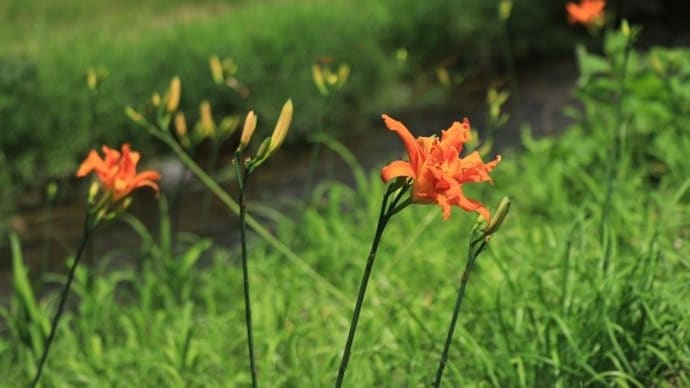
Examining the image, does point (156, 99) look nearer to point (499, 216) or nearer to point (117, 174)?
point (117, 174)

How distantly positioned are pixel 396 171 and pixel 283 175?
6328 millimetres

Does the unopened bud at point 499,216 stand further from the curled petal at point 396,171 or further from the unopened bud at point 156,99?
the unopened bud at point 156,99

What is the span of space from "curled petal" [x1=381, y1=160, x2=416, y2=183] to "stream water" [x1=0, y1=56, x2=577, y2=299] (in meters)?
3.91

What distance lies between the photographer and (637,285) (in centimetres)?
256

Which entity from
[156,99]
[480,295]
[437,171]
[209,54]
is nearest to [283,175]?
[209,54]

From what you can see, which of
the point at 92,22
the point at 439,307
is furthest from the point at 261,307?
the point at 92,22

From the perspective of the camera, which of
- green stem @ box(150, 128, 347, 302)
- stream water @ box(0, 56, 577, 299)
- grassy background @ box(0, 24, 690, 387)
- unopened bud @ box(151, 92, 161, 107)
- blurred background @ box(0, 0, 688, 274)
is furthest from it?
blurred background @ box(0, 0, 688, 274)

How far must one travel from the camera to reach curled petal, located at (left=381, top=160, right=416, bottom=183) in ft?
5.01

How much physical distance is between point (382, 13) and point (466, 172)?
8.25m

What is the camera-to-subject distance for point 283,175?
309 inches

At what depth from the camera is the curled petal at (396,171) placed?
60.1 inches

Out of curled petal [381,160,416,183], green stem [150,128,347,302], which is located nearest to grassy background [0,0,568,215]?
green stem [150,128,347,302]

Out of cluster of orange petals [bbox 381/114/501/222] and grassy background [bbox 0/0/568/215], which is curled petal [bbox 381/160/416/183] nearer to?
cluster of orange petals [bbox 381/114/501/222]

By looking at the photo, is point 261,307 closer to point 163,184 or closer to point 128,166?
point 128,166
